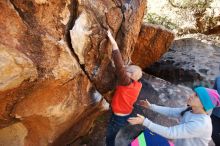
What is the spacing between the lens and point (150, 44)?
22.6 feet

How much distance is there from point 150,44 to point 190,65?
1086 millimetres

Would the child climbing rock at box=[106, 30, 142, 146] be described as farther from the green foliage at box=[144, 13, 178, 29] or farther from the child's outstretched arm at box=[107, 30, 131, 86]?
the green foliage at box=[144, 13, 178, 29]

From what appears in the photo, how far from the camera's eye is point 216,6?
9.91 meters

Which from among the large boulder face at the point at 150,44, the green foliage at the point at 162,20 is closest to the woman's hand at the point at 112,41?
the large boulder face at the point at 150,44

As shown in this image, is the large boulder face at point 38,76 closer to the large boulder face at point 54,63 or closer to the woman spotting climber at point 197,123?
the large boulder face at point 54,63

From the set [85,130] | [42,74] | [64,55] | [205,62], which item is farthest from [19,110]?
[205,62]

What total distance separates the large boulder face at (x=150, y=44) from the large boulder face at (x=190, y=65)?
0.34 metres

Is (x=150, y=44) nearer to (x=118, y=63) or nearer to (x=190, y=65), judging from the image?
(x=190, y=65)

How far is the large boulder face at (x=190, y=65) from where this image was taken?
23.5 feet

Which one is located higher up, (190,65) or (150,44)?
(150,44)

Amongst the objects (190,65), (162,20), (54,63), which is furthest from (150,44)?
(54,63)

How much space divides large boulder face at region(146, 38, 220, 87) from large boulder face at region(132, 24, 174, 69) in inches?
13.5

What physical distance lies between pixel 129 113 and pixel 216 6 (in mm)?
6271

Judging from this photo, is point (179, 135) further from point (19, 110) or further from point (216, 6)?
point (216, 6)
